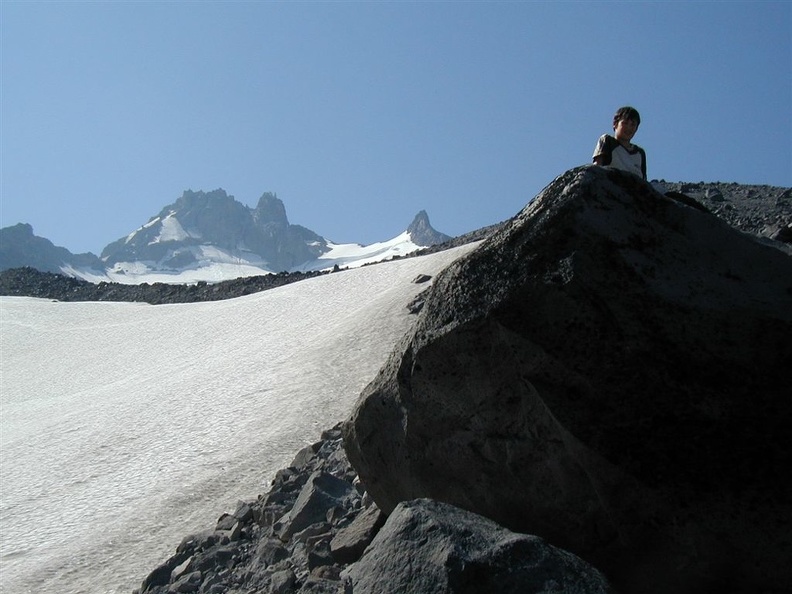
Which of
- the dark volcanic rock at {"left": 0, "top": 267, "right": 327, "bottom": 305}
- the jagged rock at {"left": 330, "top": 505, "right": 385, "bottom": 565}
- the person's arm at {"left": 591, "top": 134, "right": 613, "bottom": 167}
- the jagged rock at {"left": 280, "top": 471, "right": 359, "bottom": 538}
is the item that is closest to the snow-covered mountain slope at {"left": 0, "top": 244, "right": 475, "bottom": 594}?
the jagged rock at {"left": 280, "top": 471, "right": 359, "bottom": 538}

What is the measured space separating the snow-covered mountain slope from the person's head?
804 cm

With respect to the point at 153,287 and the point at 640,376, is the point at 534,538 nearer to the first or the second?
the point at 640,376

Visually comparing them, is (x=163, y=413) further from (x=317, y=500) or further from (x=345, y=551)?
(x=345, y=551)

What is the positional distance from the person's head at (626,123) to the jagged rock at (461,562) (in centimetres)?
407

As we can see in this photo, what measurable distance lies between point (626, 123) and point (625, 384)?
3116 mm

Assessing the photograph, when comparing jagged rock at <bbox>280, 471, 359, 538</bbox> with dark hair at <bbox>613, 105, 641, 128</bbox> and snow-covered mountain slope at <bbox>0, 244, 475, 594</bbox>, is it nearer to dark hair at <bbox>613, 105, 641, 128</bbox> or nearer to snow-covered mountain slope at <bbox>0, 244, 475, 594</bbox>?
snow-covered mountain slope at <bbox>0, 244, 475, 594</bbox>

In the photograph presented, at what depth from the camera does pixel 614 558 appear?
5.11 m

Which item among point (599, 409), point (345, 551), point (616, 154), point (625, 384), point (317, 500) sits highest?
point (616, 154)

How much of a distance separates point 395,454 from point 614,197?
2705mm

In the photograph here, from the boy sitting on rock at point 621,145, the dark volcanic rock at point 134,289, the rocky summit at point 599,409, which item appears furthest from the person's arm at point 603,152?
the dark volcanic rock at point 134,289

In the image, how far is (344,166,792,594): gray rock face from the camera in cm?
486

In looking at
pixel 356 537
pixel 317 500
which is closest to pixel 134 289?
pixel 317 500

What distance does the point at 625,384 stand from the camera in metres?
5.01

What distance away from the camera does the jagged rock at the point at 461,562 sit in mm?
4328
